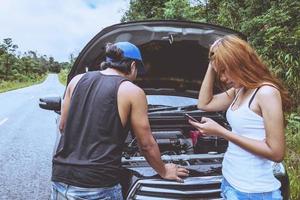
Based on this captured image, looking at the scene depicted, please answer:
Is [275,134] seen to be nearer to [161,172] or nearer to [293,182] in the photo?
[161,172]

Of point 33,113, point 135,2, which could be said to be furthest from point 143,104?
point 135,2

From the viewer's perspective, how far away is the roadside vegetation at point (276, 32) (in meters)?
7.22

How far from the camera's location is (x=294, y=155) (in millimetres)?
6512

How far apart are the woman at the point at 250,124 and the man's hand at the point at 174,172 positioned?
0.58 meters

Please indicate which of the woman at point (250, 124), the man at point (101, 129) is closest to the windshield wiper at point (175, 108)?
the man at point (101, 129)

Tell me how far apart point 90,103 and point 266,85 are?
38.5 inches

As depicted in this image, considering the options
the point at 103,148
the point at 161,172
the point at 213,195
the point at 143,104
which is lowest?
the point at 213,195

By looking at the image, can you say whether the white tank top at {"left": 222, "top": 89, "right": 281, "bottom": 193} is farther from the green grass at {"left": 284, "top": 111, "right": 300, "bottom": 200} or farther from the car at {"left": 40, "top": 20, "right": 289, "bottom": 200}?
the green grass at {"left": 284, "top": 111, "right": 300, "bottom": 200}

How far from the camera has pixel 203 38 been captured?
468 centimetres

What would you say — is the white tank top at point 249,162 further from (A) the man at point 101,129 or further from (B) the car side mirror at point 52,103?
(B) the car side mirror at point 52,103

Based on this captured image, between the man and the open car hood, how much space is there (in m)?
1.70

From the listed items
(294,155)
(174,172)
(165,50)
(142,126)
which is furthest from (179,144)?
(294,155)

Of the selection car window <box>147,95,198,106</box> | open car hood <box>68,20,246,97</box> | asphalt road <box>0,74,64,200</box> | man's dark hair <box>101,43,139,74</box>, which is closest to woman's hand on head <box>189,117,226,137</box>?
man's dark hair <box>101,43,139,74</box>

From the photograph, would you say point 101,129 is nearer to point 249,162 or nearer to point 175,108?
point 249,162
